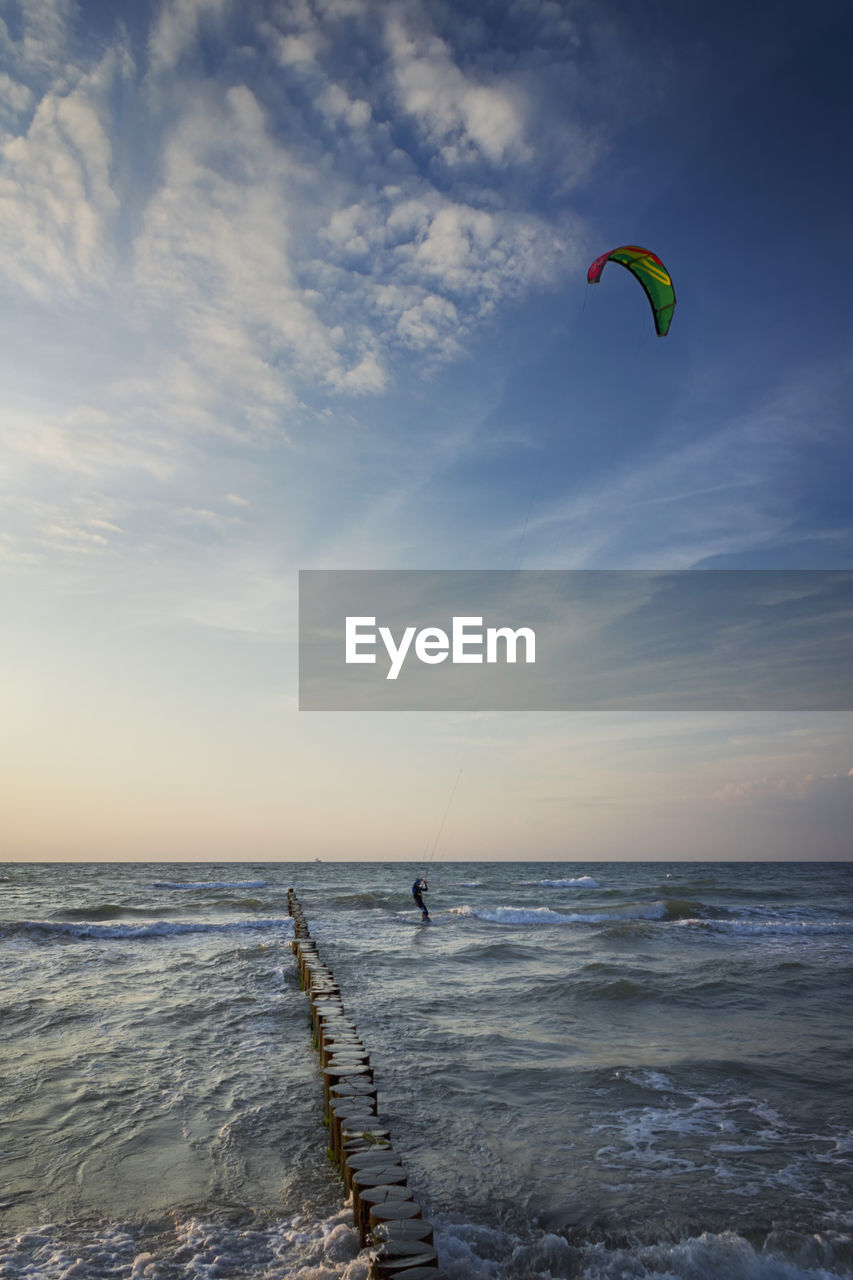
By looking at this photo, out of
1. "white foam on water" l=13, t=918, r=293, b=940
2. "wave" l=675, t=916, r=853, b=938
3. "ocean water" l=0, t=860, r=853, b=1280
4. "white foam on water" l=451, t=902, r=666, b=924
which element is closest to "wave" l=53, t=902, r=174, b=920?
"white foam on water" l=13, t=918, r=293, b=940

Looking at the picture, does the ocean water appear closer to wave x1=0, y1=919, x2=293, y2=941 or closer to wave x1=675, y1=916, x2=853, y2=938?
wave x1=0, y1=919, x2=293, y2=941

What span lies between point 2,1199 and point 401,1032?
6.02 metres

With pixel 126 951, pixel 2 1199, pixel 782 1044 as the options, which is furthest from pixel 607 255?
pixel 126 951

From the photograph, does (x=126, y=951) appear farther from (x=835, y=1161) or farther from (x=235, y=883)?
(x=235, y=883)

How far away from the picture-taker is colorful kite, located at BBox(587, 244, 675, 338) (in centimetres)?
1411

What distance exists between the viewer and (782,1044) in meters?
10.5

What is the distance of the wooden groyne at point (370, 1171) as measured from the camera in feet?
13.7

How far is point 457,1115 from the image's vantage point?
7.59 meters

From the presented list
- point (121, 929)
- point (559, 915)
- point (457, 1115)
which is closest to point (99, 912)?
point (121, 929)

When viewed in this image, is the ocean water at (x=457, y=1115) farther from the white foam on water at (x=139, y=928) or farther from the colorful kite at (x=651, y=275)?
the colorful kite at (x=651, y=275)

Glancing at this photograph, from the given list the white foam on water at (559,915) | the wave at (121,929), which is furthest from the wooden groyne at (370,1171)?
the white foam on water at (559,915)

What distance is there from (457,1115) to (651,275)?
14750 mm

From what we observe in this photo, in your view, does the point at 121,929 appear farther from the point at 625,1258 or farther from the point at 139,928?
the point at 625,1258

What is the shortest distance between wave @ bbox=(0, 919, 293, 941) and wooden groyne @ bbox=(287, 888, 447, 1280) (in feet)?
Result: 54.4
